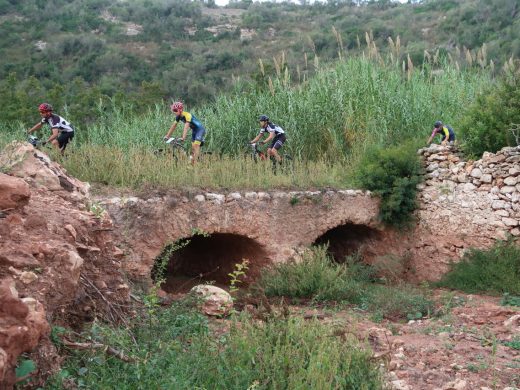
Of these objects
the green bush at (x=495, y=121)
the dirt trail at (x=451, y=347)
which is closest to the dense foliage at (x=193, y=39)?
the green bush at (x=495, y=121)

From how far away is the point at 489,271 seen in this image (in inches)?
337

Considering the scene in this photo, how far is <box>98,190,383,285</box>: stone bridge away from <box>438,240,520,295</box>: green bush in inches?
60.2

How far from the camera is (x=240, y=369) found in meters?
3.57

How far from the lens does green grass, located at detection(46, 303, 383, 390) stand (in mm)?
3363

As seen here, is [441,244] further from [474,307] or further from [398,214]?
[474,307]

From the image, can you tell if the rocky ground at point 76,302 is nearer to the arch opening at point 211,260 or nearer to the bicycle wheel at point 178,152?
the arch opening at point 211,260

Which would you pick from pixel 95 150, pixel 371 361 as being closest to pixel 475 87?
pixel 95 150

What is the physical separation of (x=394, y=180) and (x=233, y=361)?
21.4ft

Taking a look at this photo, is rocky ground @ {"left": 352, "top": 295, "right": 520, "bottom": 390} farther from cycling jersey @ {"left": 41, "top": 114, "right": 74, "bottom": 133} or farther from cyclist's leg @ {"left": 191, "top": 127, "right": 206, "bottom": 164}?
cycling jersey @ {"left": 41, "top": 114, "right": 74, "bottom": 133}

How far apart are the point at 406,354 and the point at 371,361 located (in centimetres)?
132

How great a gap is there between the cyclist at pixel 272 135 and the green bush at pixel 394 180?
73.3 inches

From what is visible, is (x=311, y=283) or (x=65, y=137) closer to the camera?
(x=311, y=283)

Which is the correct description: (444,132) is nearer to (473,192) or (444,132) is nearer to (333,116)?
(473,192)

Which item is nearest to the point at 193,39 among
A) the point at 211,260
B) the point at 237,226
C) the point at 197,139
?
the point at 197,139
